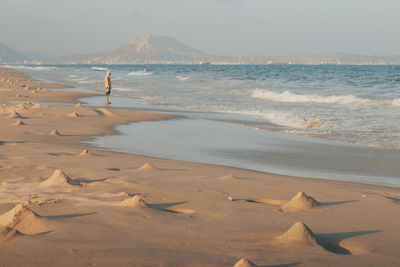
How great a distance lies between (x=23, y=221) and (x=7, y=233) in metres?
0.28

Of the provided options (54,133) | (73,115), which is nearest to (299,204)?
(54,133)

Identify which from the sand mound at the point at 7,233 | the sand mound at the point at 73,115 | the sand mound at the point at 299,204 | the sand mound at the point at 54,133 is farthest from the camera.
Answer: the sand mound at the point at 73,115

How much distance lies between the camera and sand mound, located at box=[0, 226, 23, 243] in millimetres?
3506

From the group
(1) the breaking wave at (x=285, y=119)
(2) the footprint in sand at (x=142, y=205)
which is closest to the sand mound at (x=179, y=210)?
(2) the footprint in sand at (x=142, y=205)

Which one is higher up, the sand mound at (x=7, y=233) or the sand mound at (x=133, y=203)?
the sand mound at (x=7, y=233)

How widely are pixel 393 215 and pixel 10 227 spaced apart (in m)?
3.60

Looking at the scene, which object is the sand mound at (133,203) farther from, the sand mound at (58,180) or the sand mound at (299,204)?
the sand mound at (299,204)

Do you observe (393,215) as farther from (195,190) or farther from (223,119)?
(223,119)

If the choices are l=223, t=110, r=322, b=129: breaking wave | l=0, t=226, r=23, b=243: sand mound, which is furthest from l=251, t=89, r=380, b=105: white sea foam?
l=0, t=226, r=23, b=243: sand mound

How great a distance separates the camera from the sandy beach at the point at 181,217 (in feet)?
11.0

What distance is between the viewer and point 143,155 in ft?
28.8

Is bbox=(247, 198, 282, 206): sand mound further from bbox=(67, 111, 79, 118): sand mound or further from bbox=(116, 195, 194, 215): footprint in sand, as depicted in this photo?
bbox=(67, 111, 79, 118): sand mound

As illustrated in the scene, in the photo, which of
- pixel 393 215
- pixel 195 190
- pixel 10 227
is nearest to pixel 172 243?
pixel 10 227

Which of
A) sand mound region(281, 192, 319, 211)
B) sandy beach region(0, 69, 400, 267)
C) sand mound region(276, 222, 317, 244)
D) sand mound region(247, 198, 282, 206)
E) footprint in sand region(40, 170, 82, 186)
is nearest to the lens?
sandy beach region(0, 69, 400, 267)
